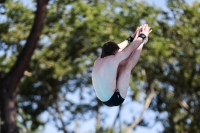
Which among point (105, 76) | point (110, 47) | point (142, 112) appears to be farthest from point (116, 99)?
point (142, 112)

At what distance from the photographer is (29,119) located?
19.2m

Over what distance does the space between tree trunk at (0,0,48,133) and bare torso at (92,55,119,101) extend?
825 cm

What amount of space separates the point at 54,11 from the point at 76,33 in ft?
4.55

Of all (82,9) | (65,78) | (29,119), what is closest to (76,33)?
(82,9)

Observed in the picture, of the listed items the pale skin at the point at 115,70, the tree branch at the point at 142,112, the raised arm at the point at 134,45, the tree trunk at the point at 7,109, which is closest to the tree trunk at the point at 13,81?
the tree trunk at the point at 7,109

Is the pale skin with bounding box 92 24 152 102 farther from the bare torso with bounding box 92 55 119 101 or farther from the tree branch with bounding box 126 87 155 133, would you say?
the tree branch with bounding box 126 87 155 133

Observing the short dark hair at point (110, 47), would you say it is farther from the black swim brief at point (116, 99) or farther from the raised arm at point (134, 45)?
the black swim brief at point (116, 99)

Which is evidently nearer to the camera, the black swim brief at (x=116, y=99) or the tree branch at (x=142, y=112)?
the black swim brief at (x=116, y=99)

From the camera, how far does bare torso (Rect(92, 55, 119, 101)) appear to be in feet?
16.5

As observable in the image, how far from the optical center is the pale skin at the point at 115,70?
5.01m

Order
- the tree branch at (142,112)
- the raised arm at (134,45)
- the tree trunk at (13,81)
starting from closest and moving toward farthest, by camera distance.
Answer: the raised arm at (134,45) < the tree trunk at (13,81) < the tree branch at (142,112)

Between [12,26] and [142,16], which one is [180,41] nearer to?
[142,16]

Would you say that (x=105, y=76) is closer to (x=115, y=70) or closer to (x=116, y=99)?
(x=115, y=70)

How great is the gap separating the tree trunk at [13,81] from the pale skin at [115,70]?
8.22 metres
